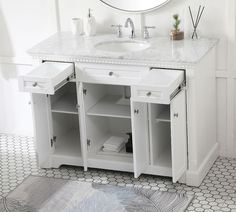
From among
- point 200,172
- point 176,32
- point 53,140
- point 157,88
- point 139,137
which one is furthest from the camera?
point 53,140

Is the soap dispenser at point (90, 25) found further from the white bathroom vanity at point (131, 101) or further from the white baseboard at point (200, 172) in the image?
the white baseboard at point (200, 172)

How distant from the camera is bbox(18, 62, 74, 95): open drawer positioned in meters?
4.11

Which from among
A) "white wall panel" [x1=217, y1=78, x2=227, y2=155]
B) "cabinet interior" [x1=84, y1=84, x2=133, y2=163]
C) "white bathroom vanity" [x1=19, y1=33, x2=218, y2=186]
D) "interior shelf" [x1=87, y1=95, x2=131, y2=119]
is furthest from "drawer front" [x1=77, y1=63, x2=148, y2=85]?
"white wall panel" [x1=217, y1=78, x2=227, y2=155]

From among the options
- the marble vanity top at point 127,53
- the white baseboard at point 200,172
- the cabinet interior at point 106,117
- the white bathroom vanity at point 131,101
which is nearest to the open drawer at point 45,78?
the white bathroom vanity at point 131,101

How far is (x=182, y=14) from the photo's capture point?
4.52 m

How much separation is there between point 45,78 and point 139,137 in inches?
27.5

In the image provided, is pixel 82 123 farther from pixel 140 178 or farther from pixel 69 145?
pixel 140 178

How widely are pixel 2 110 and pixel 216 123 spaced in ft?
5.63

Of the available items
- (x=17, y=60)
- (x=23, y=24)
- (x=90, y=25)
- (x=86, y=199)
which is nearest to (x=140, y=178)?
(x=86, y=199)

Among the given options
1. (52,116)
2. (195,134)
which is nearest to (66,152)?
(52,116)

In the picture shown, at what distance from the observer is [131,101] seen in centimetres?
407

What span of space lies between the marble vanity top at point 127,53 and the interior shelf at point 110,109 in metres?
0.38

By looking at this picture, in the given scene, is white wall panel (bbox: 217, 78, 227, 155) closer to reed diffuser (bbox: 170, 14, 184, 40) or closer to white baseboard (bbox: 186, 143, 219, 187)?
white baseboard (bbox: 186, 143, 219, 187)

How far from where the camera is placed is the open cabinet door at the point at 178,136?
13.3ft
